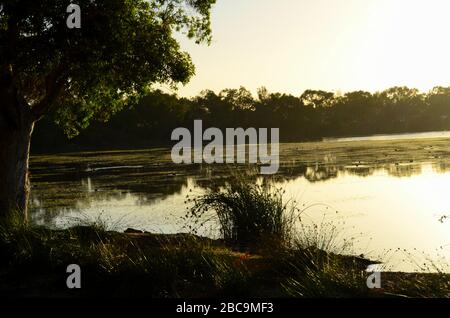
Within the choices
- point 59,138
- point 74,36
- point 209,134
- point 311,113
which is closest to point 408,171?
point 74,36

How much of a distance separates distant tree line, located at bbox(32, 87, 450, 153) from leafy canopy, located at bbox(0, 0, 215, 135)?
69238 millimetres

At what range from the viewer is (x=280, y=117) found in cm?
13162

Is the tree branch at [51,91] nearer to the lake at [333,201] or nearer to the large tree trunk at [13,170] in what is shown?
the large tree trunk at [13,170]

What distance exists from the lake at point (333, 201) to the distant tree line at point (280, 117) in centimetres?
5498

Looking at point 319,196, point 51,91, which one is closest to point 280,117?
point 319,196

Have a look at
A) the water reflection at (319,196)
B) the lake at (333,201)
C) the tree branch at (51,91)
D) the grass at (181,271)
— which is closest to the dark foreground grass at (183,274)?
the grass at (181,271)

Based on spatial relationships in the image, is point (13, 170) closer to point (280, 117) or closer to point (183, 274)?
point (183, 274)

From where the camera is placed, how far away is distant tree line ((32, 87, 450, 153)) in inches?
3720

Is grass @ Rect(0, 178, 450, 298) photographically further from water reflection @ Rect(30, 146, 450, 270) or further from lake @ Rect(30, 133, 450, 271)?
water reflection @ Rect(30, 146, 450, 270)

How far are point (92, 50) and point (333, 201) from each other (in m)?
11.5

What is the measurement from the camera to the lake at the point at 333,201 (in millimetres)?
14117

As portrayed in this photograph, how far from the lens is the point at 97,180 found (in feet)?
110
